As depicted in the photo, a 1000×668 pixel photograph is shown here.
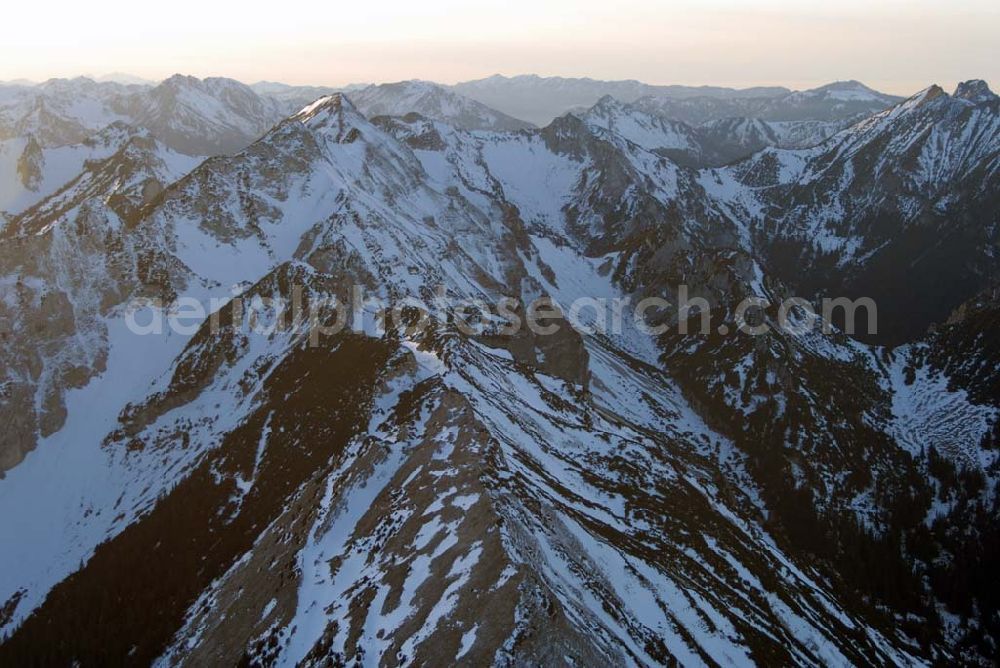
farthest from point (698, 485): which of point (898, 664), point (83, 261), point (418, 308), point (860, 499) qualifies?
point (83, 261)

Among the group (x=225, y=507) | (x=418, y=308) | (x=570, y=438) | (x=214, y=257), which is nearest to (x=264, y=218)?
(x=214, y=257)

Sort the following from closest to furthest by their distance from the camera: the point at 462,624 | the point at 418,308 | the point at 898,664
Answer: the point at 462,624
the point at 898,664
the point at 418,308

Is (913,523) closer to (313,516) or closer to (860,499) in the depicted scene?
(860,499)

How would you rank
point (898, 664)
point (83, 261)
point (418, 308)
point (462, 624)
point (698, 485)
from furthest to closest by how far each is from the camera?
point (83, 261) → point (418, 308) → point (698, 485) → point (898, 664) → point (462, 624)

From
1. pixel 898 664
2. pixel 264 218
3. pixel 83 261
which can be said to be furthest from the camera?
pixel 264 218

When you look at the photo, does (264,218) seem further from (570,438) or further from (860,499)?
(860,499)

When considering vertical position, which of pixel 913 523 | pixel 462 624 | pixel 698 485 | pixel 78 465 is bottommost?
pixel 913 523

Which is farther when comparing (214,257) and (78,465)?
(214,257)

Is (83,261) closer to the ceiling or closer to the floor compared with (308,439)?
closer to the ceiling

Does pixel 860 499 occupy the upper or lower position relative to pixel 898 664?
lower
